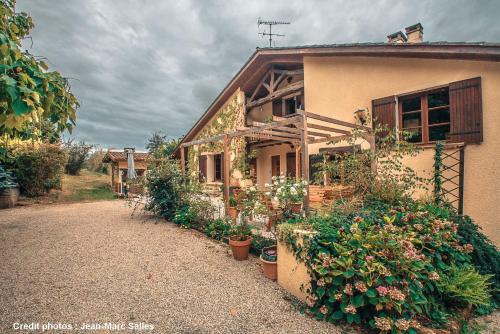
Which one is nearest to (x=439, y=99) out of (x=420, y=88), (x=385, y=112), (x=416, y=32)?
(x=420, y=88)

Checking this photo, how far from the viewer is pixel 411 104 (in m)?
6.21

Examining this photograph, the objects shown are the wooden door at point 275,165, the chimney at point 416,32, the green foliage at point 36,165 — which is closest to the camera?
the chimney at point 416,32

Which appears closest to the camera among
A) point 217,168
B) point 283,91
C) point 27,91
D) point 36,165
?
point 27,91

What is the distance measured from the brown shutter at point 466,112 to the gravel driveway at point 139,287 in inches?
204

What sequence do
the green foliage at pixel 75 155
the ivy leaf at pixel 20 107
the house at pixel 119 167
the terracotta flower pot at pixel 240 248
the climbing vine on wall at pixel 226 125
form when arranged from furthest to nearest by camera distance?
the green foliage at pixel 75 155, the house at pixel 119 167, the climbing vine on wall at pixel 226 125, the terracotta flower pot at pixel 240 248, the ivy leaf at pixel 20 107

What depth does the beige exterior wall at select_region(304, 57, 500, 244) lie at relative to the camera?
192 inches

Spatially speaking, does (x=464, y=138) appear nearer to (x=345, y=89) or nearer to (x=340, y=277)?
(x=345, y=89)

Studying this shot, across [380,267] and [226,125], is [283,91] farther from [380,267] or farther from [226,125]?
[380,267]

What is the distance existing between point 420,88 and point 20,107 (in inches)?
290

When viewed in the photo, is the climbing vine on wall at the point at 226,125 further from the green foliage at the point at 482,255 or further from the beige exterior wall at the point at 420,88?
the green foliage at the point at 482,255

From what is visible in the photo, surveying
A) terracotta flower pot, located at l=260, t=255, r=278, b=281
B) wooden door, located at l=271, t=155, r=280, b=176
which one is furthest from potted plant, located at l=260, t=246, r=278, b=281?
wooden door, located at l=271, t=155, r=280, b=176

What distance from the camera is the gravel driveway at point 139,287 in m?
2.55

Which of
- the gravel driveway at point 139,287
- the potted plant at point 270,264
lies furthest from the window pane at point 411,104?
the gravel driveway at point 139,287

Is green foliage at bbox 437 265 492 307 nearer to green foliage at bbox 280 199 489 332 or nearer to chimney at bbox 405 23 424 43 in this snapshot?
green foliage at bbox 280 199 489 332
